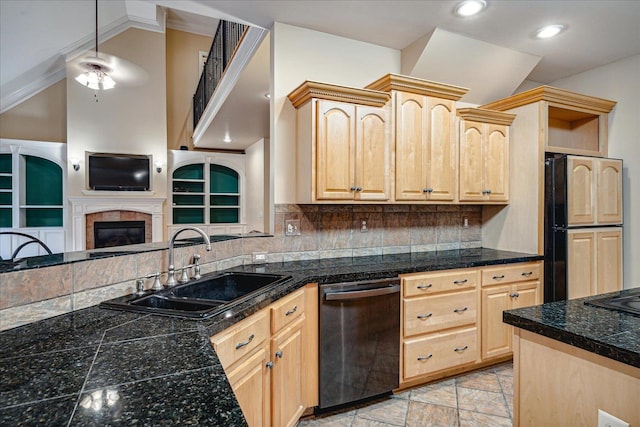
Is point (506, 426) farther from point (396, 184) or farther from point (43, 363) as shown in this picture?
point (43, 363)

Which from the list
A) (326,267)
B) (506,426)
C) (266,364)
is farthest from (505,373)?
(266,364)

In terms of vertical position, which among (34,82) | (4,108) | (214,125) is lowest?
(214,125)

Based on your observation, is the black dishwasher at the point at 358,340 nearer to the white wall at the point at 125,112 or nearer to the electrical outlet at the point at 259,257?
the electrical outlet at the point at 259,257

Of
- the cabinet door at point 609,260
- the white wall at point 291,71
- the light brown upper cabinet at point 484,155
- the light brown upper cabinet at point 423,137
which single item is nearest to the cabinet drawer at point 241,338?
the white wall at point 291,71

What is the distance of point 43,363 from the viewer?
1.02 meters

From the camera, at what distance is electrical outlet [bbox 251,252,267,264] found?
2.74 m

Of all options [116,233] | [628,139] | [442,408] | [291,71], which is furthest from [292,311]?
[116,233]

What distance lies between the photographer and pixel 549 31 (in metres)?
Answer: 2.94

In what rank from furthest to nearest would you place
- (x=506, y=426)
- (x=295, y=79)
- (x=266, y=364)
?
(x=295, y=79) → (x=506, y=426) → (x=266, y=364)

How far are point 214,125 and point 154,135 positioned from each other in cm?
165

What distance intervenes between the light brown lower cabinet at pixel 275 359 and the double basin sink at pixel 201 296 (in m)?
0.12

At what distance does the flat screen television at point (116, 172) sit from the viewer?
20.8 ft

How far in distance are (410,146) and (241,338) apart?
198cm

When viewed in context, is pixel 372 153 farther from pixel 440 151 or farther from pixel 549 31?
pixel 549 31
